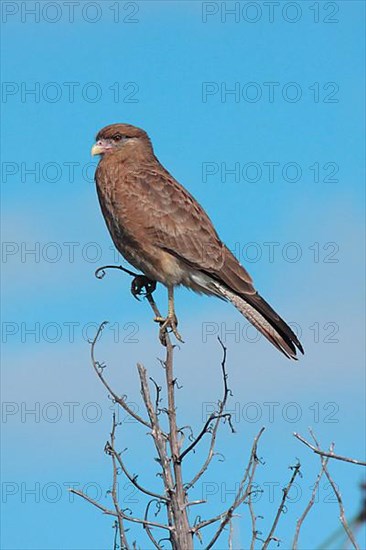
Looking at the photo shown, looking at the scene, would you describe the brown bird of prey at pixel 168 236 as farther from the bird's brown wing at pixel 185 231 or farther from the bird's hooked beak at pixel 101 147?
the bird's hooked beak at pixel 101 147

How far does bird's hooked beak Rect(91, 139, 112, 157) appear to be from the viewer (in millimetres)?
6969

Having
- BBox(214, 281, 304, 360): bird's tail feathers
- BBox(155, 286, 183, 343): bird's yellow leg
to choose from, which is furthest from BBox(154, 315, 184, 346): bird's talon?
BBox(214, 281, 304, 360): bird's tail feathers

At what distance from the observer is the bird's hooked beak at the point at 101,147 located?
6.97 metres

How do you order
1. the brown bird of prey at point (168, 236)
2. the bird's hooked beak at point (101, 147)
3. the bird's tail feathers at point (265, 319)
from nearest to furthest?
1. the bird's tail feathers at point (265, 319)
2. the brown bird of prey at point (168, 236)
3. the bird's hooked beak at point (101, 147)

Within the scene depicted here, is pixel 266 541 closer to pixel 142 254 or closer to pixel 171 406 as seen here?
pixel 171 406

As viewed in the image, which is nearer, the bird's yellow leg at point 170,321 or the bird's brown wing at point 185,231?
the bird's yellow leg at point 170,321

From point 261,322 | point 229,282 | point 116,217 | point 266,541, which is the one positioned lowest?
point 266,541

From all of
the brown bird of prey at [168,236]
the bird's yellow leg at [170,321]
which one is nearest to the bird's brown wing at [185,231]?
the brown bird of prey at [168,236]

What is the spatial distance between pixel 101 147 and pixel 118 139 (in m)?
0.18

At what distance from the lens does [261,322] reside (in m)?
5.99

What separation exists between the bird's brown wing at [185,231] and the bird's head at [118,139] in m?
0.38

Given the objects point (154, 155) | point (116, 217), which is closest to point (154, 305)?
point (116, 217)

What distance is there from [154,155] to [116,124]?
0.44 meters

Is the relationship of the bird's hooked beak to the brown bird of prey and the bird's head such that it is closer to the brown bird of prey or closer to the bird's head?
the bird's head
